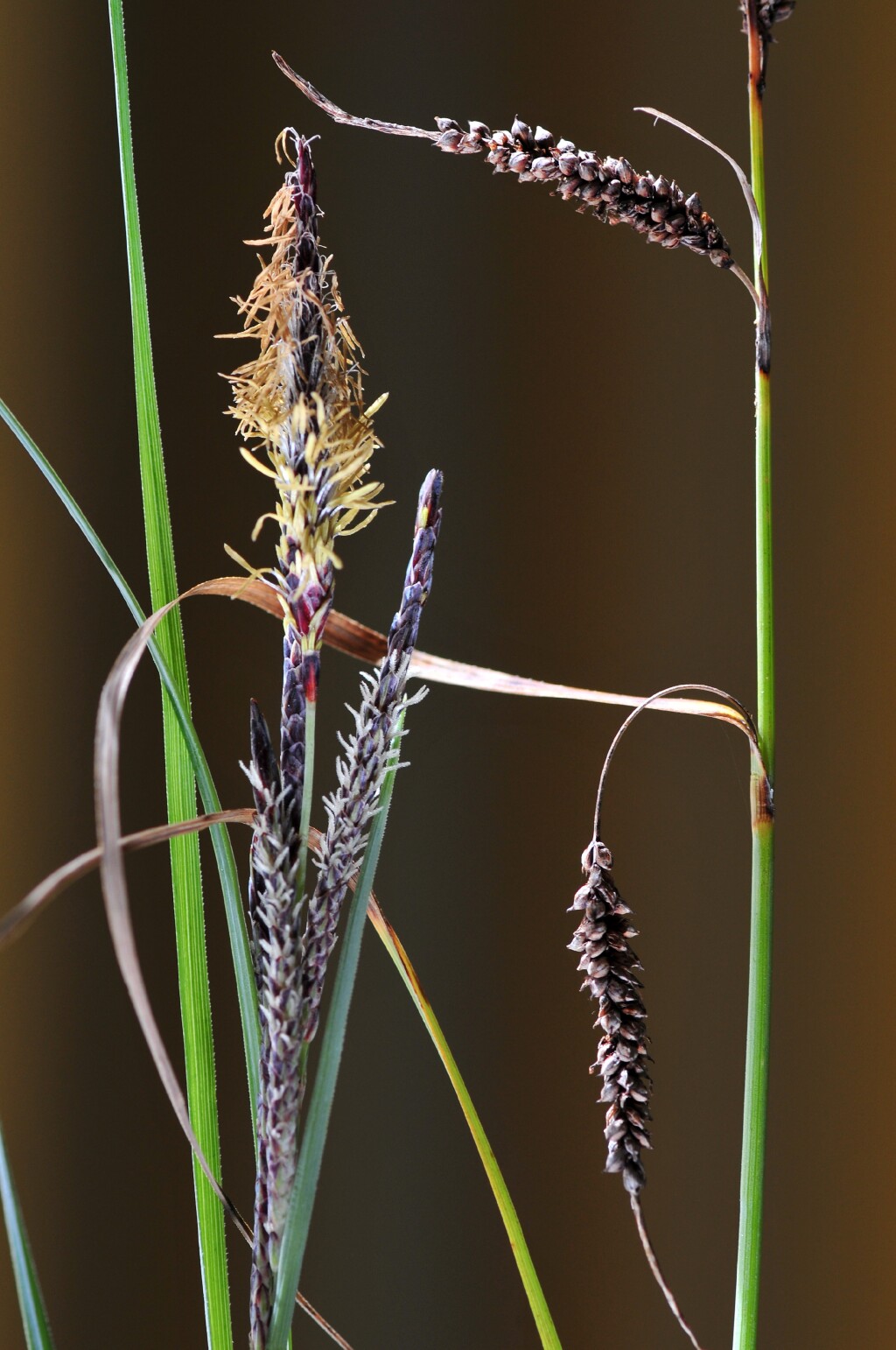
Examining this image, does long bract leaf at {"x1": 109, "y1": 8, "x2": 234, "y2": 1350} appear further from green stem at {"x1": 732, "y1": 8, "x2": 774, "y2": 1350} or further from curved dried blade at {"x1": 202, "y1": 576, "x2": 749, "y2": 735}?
green stem at {"x1": 732, "y1": 8, "x2": 774, "y2": 1350}

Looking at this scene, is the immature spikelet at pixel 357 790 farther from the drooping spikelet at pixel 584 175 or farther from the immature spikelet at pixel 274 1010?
the drooping spikelet at pixel 584 175

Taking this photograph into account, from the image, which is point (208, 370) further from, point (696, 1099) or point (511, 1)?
point (696, 1099)

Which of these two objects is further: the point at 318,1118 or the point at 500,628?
the point at 500,628

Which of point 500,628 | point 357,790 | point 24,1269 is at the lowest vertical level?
point 24,1269

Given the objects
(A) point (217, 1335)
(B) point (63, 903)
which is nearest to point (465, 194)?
(B) point (63, 903)

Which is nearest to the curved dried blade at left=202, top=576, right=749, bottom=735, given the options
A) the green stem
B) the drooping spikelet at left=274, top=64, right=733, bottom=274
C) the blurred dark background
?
the green stem

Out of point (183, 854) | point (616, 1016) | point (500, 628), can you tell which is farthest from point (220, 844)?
point (500, 628)

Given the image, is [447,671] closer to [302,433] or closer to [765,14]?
[302,433]
